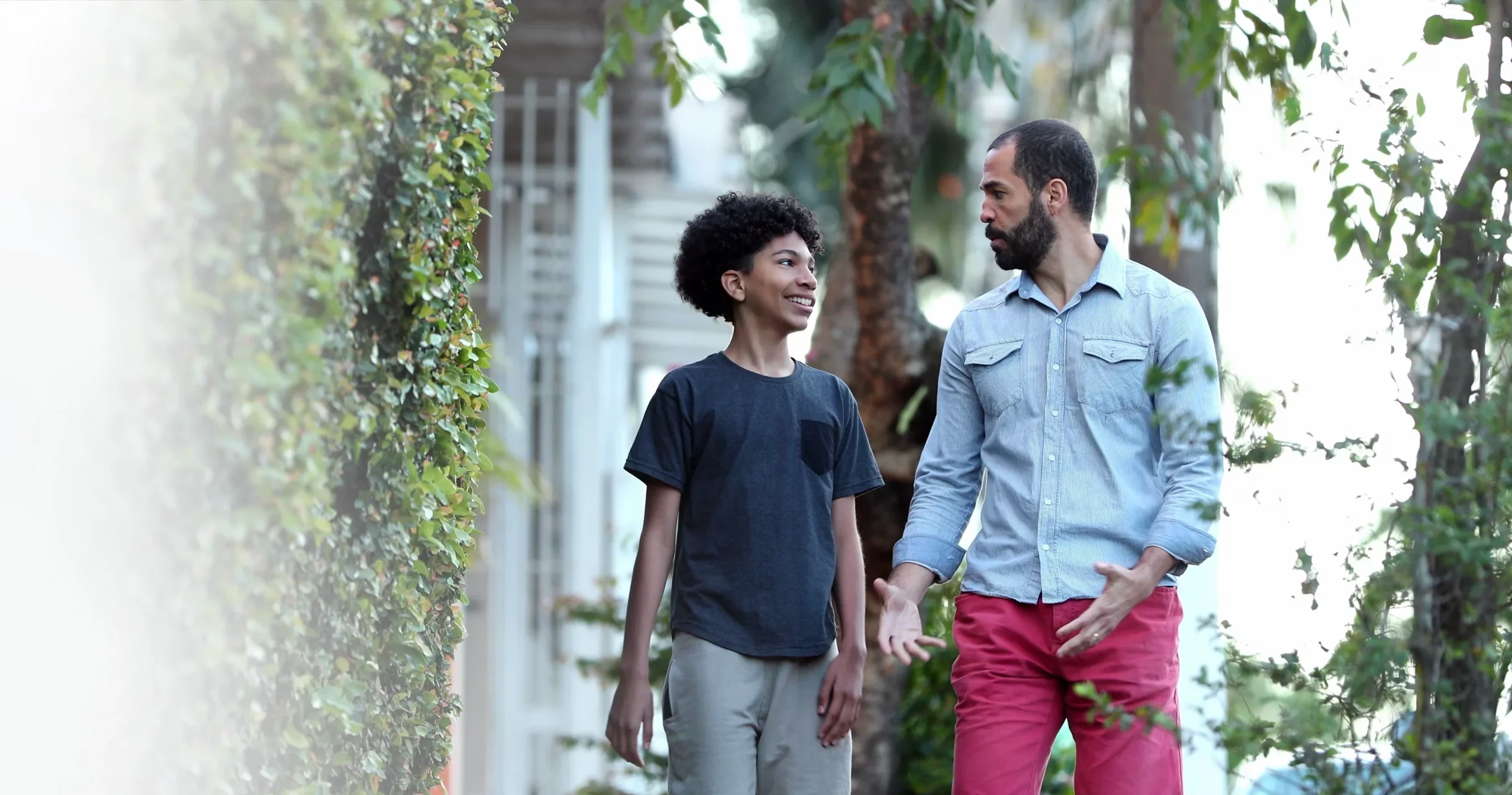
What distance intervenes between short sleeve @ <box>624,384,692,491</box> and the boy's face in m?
0.29

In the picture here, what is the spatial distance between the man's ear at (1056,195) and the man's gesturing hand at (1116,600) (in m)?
0.73

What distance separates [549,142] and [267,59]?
297 inches

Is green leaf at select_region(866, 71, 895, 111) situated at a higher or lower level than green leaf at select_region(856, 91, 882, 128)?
higher

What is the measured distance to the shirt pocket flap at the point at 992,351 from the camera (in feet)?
10.6

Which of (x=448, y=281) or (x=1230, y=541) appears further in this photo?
(x=1230, y=541)

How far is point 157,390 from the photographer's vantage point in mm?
1953

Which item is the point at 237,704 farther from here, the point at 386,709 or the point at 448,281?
the point at 448,281

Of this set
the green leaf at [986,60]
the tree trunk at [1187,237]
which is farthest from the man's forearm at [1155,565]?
the tree trunk at [1187,237]

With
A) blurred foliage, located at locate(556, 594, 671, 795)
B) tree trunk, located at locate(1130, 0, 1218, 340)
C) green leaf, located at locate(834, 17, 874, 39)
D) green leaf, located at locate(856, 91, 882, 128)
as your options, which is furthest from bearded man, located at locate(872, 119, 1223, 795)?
blurred foliage, located at locate(556, 594, 671, 795)

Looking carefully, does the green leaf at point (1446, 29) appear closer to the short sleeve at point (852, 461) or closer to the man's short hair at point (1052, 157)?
the man's short hair at point (1052, 157)

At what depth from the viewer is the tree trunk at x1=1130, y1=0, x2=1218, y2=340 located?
537 centimetres

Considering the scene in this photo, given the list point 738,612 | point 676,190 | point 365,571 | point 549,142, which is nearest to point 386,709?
point 365,571

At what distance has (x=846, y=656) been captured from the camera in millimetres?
3283

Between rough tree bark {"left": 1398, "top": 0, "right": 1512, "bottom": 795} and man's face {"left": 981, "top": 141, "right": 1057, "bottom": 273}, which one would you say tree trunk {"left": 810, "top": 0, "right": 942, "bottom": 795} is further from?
rough tree bark {"left": 1398, "top": 0, "right": 1512, "bottom": 795}
